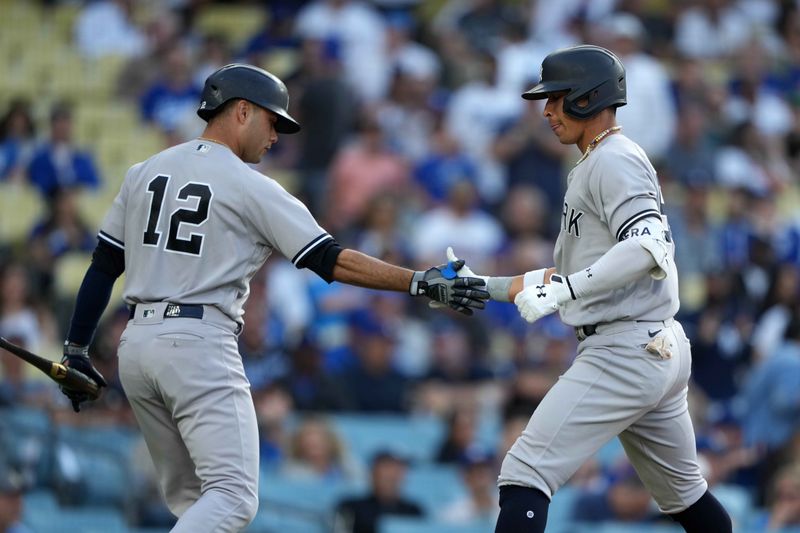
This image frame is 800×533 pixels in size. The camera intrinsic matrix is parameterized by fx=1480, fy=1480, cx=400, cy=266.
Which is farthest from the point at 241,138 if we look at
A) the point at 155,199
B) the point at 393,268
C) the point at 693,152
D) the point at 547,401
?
the point at 693,152

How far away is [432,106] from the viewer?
13.8 meters

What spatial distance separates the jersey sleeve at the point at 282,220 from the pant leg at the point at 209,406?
0.43m

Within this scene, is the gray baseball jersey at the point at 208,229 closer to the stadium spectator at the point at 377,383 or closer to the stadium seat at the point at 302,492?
the stadium seat at the point at 302,492

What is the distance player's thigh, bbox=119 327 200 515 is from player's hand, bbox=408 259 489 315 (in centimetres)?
106

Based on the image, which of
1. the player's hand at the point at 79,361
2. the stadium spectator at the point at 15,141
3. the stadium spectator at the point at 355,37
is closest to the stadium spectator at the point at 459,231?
the stadium spectator at the point at 355,37

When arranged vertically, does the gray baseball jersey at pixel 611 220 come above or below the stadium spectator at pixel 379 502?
above

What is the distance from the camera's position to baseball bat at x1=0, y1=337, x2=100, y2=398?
19.6 feet

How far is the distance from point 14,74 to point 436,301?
10130 millimetres

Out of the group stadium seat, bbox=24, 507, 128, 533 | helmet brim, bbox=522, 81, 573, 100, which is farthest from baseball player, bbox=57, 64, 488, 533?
stadium seat, bbox=24, 507, 128, 533

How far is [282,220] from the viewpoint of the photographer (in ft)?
18.8

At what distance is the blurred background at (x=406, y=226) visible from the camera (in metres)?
9.40

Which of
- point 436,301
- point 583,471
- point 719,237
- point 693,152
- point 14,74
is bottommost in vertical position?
point 583,471

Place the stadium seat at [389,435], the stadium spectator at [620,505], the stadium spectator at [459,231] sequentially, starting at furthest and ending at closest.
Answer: the stadium spectator at [459,231]
the stadium seat at [389,435]
the stadium spectator at [620,505]

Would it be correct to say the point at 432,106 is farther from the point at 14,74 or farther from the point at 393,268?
the point at 393,268
